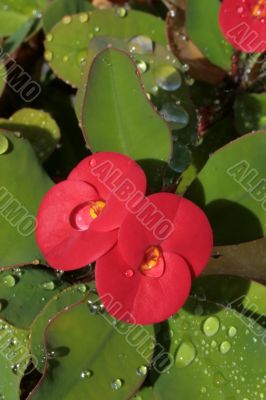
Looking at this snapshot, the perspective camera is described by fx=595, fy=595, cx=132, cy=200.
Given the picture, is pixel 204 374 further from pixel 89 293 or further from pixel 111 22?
pixel 111 22

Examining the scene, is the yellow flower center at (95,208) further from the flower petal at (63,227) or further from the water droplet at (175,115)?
the water droplet at (175,115)

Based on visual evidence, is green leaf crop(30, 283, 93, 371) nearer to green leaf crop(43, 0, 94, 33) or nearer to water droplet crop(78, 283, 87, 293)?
water droplet crop(78, 283, 87, 293)

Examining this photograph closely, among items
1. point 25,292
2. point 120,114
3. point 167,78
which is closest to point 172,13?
point 167,78

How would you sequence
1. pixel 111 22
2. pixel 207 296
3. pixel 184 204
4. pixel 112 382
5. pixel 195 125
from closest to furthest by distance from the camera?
pixel 184 204 < pixel 112 382 < pixel 207 296 < pixel 195 125 < pixel 111 22

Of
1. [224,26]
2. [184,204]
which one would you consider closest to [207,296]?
[184,204]

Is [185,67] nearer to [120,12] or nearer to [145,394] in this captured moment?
[120,12]
